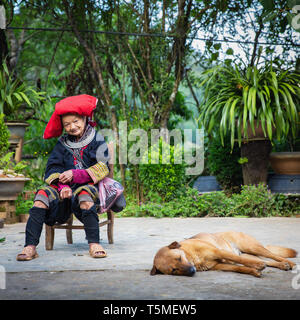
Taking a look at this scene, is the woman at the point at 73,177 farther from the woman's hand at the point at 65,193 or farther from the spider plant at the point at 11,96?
the spider plant at the point at 11,96

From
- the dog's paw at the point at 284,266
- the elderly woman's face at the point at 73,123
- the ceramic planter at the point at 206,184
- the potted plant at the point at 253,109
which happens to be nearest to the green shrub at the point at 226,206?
the potted plant at the point at 253,109

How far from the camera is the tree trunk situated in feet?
20.6

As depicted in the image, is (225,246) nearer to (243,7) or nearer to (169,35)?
(169,35)

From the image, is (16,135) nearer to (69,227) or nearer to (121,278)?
(69,227)

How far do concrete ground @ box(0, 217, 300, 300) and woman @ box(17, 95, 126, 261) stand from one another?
218mm

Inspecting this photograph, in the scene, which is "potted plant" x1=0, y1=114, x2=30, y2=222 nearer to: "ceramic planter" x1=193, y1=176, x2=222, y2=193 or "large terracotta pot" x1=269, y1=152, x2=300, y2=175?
"ceramic planter" x1=193, y1=176, x2=222, y2=193

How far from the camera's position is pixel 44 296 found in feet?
6.50

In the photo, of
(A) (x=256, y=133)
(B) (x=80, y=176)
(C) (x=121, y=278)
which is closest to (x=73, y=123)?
(B) (x=80, y=176)

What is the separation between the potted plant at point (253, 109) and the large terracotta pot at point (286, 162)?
0.24 m

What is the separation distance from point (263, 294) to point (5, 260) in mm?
1799

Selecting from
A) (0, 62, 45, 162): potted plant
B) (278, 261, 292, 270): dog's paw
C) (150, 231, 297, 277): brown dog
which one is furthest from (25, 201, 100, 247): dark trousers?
(0, 62, 45, 162): potted plant

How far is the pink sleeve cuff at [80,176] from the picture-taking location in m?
3.21

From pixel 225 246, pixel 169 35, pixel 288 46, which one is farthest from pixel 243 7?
pixel 225 246

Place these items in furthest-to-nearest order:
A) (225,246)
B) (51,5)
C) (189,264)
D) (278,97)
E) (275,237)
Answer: (51,5) < (278,97) < (275,237) < (225,246) < (189,264)
